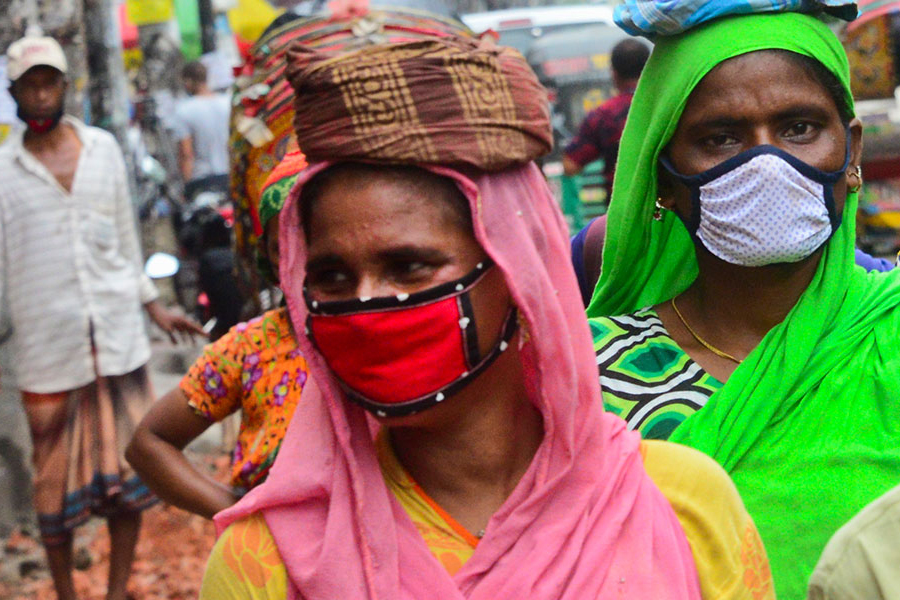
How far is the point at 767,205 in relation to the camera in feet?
8.64

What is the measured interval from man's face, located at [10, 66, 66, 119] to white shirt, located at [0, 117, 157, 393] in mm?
135

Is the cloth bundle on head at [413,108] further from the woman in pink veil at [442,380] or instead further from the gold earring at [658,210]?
the gold earring at [658,210]

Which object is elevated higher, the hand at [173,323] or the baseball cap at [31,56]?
the baseball cap at [31,56]

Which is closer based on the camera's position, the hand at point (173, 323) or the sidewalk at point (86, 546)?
the hand at point (173, 323)

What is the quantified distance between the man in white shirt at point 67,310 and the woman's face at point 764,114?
131 inches

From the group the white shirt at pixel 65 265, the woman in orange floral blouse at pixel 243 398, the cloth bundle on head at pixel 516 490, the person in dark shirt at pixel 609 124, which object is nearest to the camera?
the cloth bundle on head at pixel 516 490

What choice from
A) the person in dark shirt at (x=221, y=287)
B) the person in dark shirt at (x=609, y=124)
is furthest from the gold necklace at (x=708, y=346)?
the person in dark shirt at (x=609, y=124)

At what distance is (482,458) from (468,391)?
112mm

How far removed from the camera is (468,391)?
6.39ft

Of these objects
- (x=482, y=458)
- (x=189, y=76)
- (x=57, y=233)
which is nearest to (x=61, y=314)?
(x=57, y=233)

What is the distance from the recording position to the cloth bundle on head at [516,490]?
1.83m

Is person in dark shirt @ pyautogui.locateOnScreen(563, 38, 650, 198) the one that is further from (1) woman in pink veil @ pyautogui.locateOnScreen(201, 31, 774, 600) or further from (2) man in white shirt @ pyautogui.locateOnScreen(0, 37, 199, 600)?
(1) woman in pink veil @ pyautogui.locateOnScreen(201, 31, 774, 600)

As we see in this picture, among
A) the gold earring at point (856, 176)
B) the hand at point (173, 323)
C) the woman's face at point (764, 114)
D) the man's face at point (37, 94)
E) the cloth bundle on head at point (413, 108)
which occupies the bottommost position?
the hand at point (173, 323)

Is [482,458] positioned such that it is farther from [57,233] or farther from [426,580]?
[57,233]
